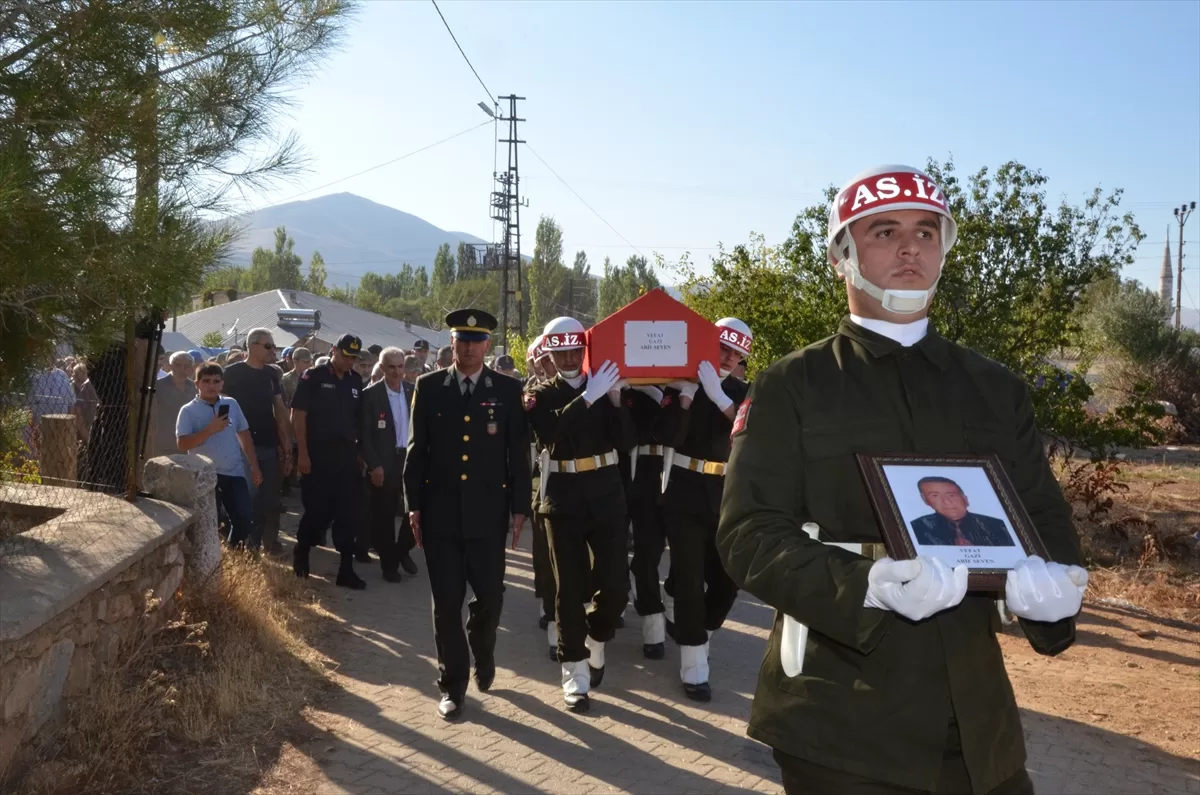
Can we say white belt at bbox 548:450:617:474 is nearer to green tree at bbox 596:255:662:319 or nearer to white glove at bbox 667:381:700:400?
white glove at bbox 667:381:700:400

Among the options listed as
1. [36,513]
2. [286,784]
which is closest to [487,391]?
[286,784]

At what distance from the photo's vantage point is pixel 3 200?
4.36 metres

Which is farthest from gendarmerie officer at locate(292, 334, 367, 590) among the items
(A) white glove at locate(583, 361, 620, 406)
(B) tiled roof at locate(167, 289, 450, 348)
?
(B) tiled roof at locate(167, 289, 450, 348)

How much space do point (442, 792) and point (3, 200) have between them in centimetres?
325

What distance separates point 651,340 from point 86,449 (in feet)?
13.6

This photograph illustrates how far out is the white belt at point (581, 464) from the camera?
709cm

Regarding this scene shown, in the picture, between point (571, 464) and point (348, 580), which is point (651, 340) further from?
point (348, 580)

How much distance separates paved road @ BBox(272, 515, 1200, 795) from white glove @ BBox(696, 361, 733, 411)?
1.85 m

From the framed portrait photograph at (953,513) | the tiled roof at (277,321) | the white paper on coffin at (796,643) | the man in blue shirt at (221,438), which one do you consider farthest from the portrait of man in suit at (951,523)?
the tiled roof at (277,321)

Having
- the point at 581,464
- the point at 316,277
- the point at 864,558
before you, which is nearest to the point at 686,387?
the point at 581,464

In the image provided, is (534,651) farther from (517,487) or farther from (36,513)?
(36,513)

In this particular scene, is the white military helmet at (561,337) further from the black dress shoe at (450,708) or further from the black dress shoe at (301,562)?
the black dress shoe at (301,562)

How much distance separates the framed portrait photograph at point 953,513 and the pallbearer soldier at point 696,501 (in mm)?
4525

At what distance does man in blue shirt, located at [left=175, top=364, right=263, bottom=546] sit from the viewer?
30.8ft
